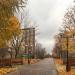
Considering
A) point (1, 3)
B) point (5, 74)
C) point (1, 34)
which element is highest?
point (1, 3)

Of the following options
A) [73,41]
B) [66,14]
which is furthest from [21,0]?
[66,14]

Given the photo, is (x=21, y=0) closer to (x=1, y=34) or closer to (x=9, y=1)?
(x=9, y=1)

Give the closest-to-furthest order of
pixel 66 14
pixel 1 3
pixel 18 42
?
pixel 1 3, pixel 66 14, pixel 18 42

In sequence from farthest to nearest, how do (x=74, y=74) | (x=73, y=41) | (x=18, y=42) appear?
(x=18, y=42), (x=73, y=41), (x=74, y=74)

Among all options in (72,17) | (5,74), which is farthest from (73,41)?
(5,74)

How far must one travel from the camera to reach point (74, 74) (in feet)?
119

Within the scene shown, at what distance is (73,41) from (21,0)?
34.4 meters

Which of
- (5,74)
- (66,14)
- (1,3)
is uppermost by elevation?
(66,14)

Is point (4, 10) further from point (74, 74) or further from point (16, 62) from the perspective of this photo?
point (16, 62)

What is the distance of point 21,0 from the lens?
71.9 feet

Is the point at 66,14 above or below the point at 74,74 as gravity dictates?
above

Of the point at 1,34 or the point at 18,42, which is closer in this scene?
the point at 1,34

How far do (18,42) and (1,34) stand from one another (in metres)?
60.4

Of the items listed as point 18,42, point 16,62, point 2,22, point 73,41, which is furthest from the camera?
point 18,42
